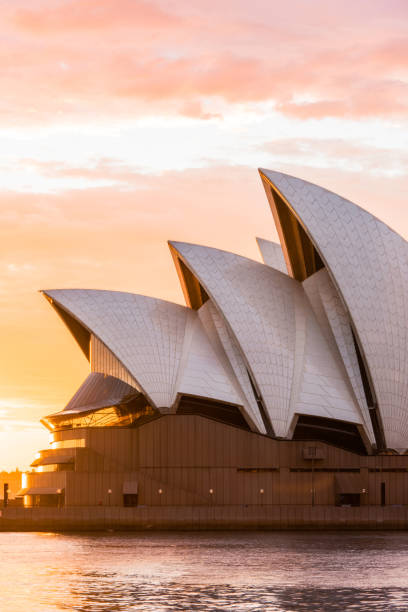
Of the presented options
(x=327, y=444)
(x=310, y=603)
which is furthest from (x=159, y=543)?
(x=310, y=603)

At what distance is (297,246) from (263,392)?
11037 mm

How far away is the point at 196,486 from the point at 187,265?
586 inches

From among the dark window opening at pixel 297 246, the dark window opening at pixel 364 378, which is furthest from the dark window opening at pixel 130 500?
the dark window opening at pixel 297 246

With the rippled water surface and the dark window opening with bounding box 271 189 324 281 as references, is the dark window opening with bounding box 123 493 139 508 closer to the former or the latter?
the rippled water surface

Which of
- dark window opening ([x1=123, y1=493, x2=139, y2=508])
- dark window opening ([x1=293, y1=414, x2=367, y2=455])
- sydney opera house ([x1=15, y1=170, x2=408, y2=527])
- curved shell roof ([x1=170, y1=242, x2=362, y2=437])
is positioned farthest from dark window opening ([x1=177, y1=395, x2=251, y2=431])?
dark window opening ([x1=123, y1=493, x2=139, y2=508])

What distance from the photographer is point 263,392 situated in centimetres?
8094

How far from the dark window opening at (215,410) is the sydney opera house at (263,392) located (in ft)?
0.22

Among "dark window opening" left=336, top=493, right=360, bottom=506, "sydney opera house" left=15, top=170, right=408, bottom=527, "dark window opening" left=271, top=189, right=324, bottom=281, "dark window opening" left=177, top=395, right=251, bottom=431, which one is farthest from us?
"dark window opening" left=271, top=189, right=324, bottom=281

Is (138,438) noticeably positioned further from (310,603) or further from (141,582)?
(310,603)

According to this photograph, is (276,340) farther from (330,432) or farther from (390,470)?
(390,470)

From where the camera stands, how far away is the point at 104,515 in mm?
78812

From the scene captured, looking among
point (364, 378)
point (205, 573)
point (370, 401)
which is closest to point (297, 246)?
point (364, 378)

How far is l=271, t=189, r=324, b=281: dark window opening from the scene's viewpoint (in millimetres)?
83312

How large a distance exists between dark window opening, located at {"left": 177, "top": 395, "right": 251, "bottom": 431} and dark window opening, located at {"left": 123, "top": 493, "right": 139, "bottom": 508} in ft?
21.7
